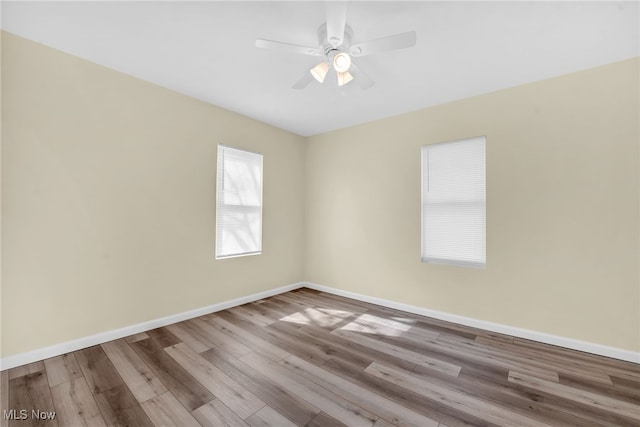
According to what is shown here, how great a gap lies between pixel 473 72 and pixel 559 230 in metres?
1.75

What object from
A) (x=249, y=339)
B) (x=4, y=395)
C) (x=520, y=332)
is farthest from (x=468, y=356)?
(x=4, y=395)

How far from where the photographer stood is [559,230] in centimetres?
253

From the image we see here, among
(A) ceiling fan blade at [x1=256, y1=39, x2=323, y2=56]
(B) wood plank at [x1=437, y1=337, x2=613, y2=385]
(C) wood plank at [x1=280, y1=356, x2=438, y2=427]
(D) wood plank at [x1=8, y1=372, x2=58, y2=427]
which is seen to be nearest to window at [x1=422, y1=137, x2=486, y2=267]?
(B) wood plank at [x1=437, y1=337, x2=613, y2=385]

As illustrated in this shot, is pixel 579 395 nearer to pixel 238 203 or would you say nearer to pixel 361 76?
pixel 361 76

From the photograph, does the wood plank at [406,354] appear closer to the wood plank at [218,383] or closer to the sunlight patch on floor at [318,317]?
the sunlight patch on floor at [318,317]

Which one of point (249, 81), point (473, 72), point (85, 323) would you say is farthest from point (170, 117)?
point (473, 72)

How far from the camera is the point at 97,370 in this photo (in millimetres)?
2049

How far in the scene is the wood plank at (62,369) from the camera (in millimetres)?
1943

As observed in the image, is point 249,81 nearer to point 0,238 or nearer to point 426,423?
point 0,238

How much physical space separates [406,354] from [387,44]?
99.5 inches

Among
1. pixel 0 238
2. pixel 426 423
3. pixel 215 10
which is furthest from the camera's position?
pixel 0 238

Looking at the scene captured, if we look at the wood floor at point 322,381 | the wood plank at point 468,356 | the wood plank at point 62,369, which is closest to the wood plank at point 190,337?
the wood floor at point 322,381

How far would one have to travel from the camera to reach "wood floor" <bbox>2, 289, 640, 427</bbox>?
1.62m

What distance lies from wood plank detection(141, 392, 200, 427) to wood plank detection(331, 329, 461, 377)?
1.54 metres
